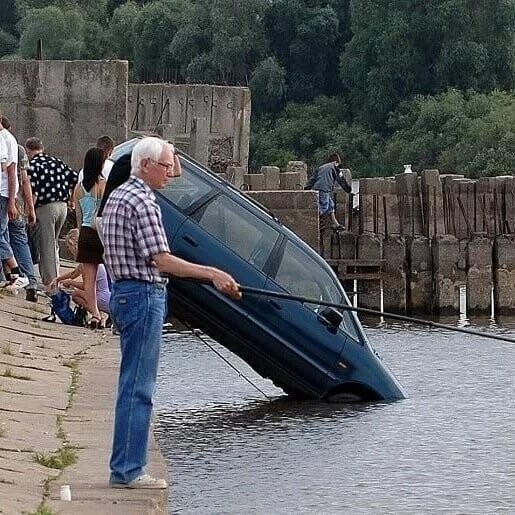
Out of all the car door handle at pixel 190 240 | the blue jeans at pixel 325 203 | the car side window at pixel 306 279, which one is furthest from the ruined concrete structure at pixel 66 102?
the car side window at pixel 306 279

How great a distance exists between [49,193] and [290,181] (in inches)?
454

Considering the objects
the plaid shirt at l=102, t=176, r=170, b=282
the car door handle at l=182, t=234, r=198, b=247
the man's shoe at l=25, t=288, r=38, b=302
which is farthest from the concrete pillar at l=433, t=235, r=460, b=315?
the plaid shirt at l=102, t=176, r=170, b=282

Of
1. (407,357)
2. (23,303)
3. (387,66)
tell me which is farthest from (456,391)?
(387,66)

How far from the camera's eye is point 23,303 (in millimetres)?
18000

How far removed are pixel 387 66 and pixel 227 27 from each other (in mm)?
8961

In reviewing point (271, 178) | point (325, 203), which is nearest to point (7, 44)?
point (271, 178)

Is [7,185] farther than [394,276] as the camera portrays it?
No

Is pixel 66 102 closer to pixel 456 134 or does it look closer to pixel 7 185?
pixel 7 185

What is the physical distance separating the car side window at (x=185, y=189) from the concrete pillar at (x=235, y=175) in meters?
15.5

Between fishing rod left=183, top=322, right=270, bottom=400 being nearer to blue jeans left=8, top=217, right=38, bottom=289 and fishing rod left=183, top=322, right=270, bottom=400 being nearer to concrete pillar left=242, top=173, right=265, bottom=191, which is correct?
blue jeans left=8, top=217, right=38, bottom=289

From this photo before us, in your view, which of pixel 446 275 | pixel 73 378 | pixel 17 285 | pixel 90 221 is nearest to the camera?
pixel 73 378

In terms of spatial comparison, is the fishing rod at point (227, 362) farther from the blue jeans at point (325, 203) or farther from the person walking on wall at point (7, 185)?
the blue jeans at point (325, 203)

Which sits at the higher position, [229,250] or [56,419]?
[229,250]

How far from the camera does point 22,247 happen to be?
1805cm
